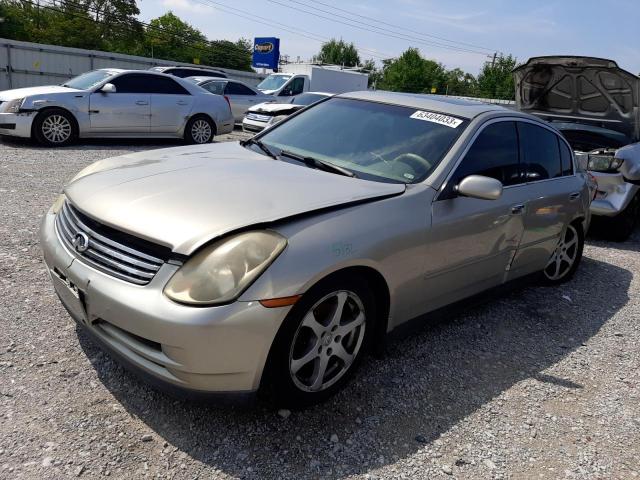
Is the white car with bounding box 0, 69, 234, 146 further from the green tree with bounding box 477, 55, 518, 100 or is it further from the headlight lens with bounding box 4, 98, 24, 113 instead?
the green tree with bounding box 477, 55, 518, 100

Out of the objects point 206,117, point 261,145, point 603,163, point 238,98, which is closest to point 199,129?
point 206,117

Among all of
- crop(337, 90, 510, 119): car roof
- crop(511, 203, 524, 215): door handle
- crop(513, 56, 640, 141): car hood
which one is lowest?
crop(511, 203, 524, 215): door handle

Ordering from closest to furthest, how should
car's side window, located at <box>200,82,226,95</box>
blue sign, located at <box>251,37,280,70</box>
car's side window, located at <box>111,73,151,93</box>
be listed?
car's side window, located at <box>111,73,151,93</box>, car's side window, located at <box>200,82,226,95</box>, blue sign, located at <box>251,37,280,70</box>

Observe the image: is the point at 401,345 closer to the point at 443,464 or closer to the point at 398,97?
the point at 443,464

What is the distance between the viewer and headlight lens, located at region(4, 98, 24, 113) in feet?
28.8

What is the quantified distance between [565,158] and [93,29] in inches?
2087

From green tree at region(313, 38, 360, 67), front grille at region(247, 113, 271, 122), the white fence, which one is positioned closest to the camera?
front grille at region(247, 113, 271, 122)

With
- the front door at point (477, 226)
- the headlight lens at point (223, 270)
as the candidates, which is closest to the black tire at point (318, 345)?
the headlight lens at point (223, 270)

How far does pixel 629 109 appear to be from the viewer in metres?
7.23

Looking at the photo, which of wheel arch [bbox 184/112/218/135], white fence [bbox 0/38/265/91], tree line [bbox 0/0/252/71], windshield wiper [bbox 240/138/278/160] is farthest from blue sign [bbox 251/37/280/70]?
windshield wiper [bbox 240/138/278/160]

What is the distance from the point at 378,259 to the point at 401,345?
40.4 inches

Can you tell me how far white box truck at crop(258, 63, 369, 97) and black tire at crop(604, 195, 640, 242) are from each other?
483 inches

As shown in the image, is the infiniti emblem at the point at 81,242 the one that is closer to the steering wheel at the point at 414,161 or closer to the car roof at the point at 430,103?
the steering wheel at the point at 414,161

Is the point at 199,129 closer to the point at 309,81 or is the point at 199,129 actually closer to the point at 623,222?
the point at 623,222
